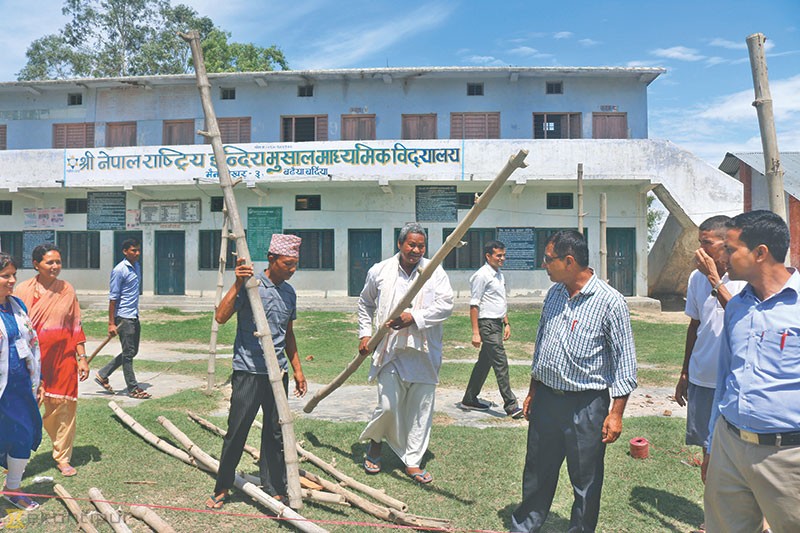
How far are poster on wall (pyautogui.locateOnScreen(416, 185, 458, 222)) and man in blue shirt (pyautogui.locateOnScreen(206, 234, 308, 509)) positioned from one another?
14.3 m

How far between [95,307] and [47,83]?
7.72 metres

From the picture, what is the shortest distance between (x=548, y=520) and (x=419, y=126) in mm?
16153

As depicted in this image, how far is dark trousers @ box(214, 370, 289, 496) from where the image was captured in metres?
3.83

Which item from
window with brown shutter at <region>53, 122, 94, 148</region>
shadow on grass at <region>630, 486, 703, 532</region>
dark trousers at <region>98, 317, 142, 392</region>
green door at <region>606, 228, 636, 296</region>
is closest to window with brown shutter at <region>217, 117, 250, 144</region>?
window with brown shutter at <region>53, 122, 94, 148</region>

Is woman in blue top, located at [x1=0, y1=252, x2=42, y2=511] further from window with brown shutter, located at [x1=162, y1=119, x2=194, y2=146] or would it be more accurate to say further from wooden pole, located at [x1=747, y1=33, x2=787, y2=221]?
window with brown shutter, located at [x1=162, y1=119, x2=194, y2=146]

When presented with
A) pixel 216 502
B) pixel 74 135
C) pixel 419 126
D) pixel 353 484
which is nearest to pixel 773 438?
pixel 353 484

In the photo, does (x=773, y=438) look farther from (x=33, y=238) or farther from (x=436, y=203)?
(x=33, y=238)

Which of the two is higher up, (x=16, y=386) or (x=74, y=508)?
(x=16, y=386)

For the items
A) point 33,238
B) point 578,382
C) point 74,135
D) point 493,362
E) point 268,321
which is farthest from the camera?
point 74,135

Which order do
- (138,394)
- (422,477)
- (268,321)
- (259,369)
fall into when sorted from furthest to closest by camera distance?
(138,394)
(422,477)
(268,321)
(259,369)

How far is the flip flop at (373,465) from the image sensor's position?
4492mm

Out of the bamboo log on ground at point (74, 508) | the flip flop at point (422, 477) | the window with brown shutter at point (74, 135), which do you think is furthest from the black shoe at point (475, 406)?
the window with brown shutter at point (74, 135)

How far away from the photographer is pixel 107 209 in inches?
757

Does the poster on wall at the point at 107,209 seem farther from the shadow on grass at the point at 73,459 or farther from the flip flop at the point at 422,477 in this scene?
the flip flop at the point at 422,477
